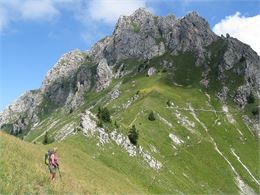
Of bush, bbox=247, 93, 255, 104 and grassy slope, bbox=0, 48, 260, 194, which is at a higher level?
bush, bbox=247, 93, 255, 104

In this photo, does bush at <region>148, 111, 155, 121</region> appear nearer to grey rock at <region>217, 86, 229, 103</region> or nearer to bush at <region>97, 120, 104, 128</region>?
→ bush at <region>97, 120, 104, 128</region>

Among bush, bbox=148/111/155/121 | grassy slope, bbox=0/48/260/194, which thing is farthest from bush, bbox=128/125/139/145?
bush, bbox=148/111/155/121

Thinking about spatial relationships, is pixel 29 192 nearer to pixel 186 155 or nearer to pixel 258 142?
pixel 186 155

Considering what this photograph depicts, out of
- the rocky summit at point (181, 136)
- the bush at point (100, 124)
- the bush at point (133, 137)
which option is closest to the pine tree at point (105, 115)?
the rocky summit at point (181, 136)

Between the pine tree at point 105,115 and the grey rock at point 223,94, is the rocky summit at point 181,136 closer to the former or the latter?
the pine tree at point 105,115

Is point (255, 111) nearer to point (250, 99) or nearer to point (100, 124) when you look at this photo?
point (250, 99)

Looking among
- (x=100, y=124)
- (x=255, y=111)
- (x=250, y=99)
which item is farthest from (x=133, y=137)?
(x=250, y=99)

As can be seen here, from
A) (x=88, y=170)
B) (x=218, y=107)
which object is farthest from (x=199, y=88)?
(x=88, y=170)

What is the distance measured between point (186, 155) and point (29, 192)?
93317 mm

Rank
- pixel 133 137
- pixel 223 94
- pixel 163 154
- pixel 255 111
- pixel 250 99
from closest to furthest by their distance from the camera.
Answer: pixel 133 137
pixel 163 154
pixel 255 111
pixel 250 99
pixel 223 94

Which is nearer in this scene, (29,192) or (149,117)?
(29,192)

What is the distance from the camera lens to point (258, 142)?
15600 cm

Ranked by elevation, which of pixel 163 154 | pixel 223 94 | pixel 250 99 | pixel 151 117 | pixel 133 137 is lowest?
pixel 133 137

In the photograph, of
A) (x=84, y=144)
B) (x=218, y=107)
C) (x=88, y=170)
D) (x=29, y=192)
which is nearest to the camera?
(x=29, y=192)
